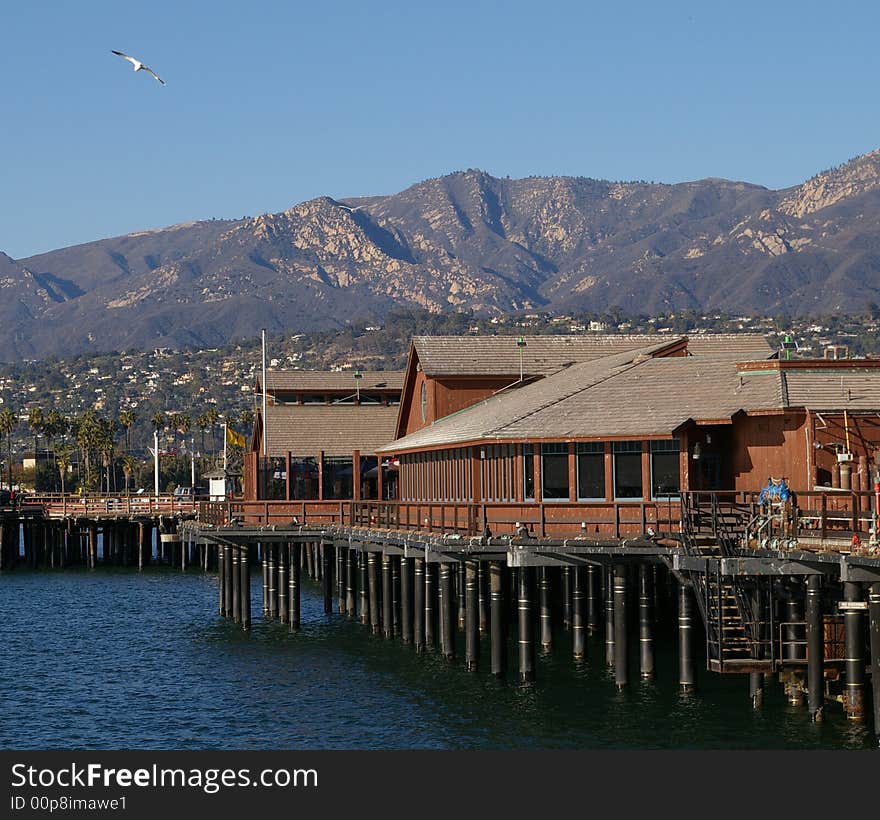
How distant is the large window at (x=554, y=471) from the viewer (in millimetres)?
45875

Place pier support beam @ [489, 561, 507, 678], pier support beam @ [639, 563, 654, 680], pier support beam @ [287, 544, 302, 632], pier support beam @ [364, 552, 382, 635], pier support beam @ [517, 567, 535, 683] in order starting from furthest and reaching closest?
pier support beam @ [287, 544, 302, 632], pier support beam @ [364, 552, 382, 635], pier support beam @ [489, 561, 507, 678], pier support beam @ [517, 567, 535, 683], pier support beam @ [639, 563, 654, 680]

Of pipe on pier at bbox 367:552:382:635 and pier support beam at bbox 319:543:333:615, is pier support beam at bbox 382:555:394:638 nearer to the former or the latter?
pipe on pier at bbox 367:552:382:635

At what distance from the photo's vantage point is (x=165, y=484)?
195 m

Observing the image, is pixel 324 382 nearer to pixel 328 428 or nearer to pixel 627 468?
pixel 328 428

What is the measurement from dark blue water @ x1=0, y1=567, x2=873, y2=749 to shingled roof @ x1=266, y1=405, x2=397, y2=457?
2593cm

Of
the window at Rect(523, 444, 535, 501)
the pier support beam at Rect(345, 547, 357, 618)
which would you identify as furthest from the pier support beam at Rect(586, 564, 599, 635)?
the pier support beam at Rect(345, 547, 357, 618)

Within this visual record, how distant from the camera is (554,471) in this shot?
46062 millimetres

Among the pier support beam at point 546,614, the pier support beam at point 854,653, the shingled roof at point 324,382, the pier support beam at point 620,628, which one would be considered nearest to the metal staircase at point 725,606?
the pier support beam at point 620,628

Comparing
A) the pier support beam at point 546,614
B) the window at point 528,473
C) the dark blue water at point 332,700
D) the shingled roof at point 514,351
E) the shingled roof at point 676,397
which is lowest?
the dark blue water at point 332,700

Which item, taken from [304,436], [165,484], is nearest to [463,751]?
[304,436]

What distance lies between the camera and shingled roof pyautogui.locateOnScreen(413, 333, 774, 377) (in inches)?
2768

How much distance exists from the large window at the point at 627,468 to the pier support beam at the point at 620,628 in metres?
4.61

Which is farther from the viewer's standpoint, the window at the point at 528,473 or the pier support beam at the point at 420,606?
the pier support beam at the point at 420,606

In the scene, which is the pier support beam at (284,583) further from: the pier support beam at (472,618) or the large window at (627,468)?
the large window at (627,468)
